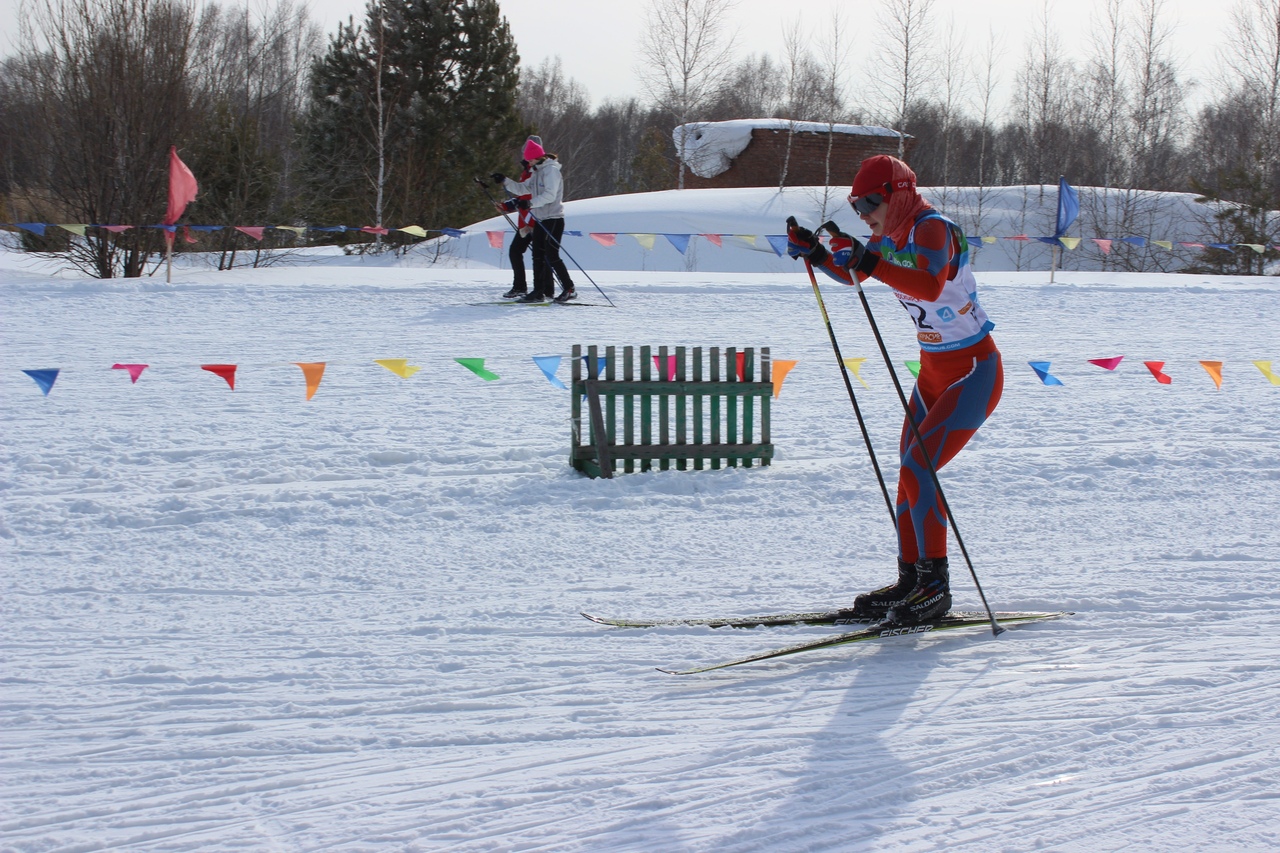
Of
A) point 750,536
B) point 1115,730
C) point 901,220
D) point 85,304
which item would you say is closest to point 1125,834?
point 1115,730

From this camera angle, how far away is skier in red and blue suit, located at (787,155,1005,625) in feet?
11.7

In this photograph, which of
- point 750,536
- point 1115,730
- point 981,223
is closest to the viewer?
point 1115,730

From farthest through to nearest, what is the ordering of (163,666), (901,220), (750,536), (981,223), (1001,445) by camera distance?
(981,223), (1001,445), (750,536), (901,220), (163,666)

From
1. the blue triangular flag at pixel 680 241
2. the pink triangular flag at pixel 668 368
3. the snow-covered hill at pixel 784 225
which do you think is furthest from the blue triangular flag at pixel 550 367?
the snow-covered hill at pixel 784 225

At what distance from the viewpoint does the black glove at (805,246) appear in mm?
3578

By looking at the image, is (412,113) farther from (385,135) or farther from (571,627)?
(571,627)

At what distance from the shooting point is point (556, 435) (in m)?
7.18

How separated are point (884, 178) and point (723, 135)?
26.8 m

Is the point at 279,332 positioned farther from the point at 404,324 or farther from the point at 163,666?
the point at 163,666

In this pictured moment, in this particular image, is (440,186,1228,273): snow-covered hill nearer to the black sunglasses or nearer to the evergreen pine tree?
the evergreen pine tree

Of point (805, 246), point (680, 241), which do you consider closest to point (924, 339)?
point (805, 246)

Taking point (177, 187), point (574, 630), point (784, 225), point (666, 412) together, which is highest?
point (784, 225)

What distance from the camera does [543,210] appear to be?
451 inches

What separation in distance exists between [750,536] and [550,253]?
721 centimetres
